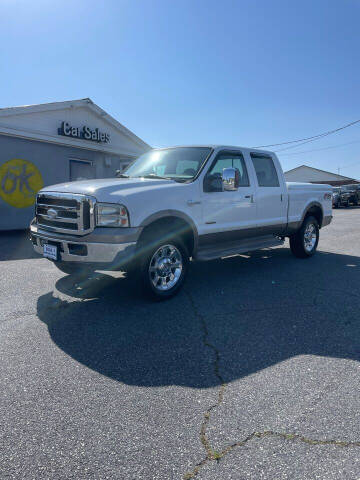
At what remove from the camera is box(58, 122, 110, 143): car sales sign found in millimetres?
12672

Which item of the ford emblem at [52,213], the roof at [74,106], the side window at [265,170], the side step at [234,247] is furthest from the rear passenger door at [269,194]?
the roof at [74,106]

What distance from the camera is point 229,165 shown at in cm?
570

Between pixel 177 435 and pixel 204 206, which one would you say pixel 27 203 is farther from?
pixel 177 435

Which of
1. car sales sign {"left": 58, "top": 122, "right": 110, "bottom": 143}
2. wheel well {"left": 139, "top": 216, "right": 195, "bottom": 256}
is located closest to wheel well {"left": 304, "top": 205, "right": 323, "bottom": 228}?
wheel well {"left": 139, "top": 216, "right": 195, "bottom": 256}

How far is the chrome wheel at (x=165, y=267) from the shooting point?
14.5ft

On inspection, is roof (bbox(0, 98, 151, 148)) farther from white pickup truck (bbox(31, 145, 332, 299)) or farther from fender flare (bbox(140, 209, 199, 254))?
fender flare (bbox(140, 209, 199, 254))

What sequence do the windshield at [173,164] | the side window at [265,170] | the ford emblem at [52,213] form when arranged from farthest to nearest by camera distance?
1. the side window at [265,170]
2. the windshield at [173,164]
3. the ford emblem at [52,213]

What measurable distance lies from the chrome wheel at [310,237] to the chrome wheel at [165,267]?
387cm

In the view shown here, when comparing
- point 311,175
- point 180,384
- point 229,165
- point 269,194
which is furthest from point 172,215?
point 311,175

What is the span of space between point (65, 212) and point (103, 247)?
769 mm

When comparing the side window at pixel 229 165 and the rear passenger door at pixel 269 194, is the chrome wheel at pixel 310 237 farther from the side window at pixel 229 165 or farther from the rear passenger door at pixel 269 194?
the side window at pixel 229 165

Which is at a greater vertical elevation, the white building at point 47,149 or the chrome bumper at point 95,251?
the white building at point 47,149

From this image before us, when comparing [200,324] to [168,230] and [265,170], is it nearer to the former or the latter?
[168,230]

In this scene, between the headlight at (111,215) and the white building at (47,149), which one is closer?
the headlight at (111,215)
